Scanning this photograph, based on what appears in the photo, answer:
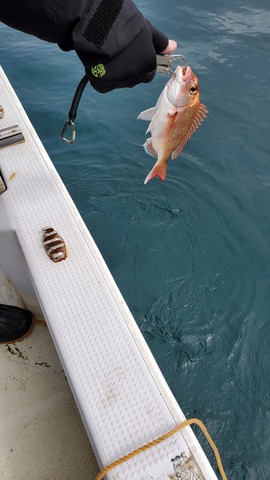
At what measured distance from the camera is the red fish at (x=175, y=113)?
6.79 feet

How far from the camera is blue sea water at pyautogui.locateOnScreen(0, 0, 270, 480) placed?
2.82 metres

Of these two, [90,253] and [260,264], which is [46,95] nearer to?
[260,264]

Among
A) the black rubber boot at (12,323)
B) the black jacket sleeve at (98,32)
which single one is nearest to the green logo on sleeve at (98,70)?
the black jacket sleeve at (98,32)

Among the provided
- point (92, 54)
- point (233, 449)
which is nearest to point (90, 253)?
point (92, 54)

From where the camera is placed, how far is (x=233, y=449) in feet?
8.34

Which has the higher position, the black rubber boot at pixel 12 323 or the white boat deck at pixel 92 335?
the white boat deck at pixel 92 335

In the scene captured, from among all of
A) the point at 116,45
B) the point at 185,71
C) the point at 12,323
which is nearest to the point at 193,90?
the point at 185,71

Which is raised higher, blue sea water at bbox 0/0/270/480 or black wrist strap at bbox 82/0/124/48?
black wrist strap at bbox 82/0/124/48

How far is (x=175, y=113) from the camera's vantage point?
2.15 metres

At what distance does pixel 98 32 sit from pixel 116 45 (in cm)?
8

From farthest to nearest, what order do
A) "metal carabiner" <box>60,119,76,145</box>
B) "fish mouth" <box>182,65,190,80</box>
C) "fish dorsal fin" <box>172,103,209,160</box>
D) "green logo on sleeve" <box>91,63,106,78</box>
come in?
"fish dorsal fin" <box>172,103,209,160</box> → "fish mouth" <box>182,65,190,80</box> → "metal carabiner" <box>60,119,76,145</box> → "green logo on sleeve" <box>91,63,106,78</box>

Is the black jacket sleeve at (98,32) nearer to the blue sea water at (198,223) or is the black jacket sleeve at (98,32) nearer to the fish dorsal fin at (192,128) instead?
the fish dorsal fin at (192,128)

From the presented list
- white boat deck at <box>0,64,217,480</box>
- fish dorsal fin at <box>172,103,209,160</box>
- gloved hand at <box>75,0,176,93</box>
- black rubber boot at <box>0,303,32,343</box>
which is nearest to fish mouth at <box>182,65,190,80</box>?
fish dorsal fin at <box>172,103,209,160</box>

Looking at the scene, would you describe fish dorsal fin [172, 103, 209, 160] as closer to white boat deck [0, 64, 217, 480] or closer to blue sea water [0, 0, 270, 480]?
white boat deck [0, 64, 217, 480]
